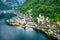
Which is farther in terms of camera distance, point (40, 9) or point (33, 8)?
point (33, 8)

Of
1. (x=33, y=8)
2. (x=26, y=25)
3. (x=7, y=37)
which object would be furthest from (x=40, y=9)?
(x=7, y=37)

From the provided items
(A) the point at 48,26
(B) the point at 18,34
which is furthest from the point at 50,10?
(B) the point at 18,34

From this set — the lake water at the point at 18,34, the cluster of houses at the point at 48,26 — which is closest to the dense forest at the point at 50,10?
the cluster of houses at the point at 48,26

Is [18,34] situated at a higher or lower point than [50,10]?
lower

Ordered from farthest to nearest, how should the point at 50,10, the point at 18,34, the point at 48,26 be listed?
the point at 50,10 < the point at 48,26 < the point at 18,34

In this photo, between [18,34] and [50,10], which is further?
[50,10]

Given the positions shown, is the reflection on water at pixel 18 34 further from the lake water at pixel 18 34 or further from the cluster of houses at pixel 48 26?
the cluster of houses at pixel 48 26

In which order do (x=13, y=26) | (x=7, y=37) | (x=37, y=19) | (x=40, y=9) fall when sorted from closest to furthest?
(x=7, y=37) < (x=13, y=26) < (x=37, y=19) < (x=40, y=9)

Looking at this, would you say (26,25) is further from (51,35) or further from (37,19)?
(51,35)

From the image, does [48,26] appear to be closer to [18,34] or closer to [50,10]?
[18,34]

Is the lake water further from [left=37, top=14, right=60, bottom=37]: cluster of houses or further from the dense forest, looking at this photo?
the dense forest

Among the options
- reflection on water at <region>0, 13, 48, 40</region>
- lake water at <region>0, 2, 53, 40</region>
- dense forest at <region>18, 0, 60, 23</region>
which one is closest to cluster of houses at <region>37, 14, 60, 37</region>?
dense forest at <region>18, 0, 60, 23</region>
